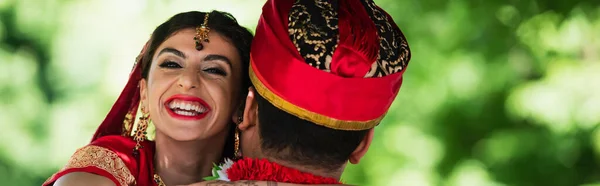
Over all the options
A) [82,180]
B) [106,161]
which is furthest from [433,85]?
[82,180]

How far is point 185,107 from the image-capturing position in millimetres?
3855

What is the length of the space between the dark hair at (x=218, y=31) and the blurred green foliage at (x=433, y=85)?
3.21m

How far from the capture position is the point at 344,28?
3184 millimetres

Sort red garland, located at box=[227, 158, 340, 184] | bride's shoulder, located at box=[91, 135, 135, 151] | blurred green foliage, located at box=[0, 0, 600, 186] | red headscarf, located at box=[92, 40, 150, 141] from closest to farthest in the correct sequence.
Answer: red garland, located at box=[227, 158, 340, 184] → bride's shoulder, located at box=[91, 135, 135, 151] → red headscarf, located at box=[92, 40, 150, 141] → blurred green foliage, located at box=[0, 0, 600, 186]

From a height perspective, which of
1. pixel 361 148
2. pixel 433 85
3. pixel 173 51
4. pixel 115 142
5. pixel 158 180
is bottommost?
pixel 158 180

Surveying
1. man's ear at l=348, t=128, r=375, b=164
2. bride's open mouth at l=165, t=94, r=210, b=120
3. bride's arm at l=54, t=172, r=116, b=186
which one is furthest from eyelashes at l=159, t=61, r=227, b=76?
man's ear at l=348, t=128, r=375, b=164

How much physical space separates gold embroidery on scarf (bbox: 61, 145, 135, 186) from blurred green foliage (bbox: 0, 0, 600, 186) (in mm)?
3517

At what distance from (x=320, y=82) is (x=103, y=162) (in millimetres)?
984

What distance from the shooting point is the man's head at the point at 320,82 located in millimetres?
3170

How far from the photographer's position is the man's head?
10.4 ft

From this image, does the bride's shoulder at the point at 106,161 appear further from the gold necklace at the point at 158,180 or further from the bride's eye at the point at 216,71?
the bride's eye at the point at 216,71

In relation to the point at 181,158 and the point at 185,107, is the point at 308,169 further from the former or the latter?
the point at 181,158

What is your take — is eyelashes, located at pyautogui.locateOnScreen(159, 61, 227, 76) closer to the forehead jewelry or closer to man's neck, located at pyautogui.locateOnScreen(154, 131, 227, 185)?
the forehead jewelry

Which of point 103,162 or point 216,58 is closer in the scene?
point 103,162
